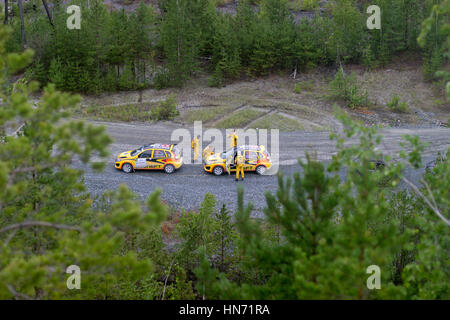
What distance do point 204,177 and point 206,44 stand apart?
22446mm

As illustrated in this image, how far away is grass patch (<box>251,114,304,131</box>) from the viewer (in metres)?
28.5

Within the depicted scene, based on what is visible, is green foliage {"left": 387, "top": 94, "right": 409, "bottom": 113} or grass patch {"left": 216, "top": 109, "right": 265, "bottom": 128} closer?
grass patch {"left": 216, "top": 109, "right": 265, "bottom": 128}

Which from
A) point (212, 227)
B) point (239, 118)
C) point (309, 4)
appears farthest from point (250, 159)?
point (309, 4)

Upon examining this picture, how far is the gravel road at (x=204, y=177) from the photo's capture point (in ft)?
59.8

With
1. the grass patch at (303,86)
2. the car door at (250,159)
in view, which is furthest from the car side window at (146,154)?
the grass patch at (303,86)

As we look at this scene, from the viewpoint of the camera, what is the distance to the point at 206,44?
39.3 meters

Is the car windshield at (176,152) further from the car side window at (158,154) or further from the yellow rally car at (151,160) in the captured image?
the car side window at (158,154)

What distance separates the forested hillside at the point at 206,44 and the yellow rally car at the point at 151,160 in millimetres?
15452

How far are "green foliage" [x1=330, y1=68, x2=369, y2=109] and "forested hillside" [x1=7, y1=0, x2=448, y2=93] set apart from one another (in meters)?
5.65

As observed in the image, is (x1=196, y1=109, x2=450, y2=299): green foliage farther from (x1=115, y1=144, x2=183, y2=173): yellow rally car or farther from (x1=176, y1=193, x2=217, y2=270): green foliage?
(x1=115, y1=144, x2=183, y2=173): yellow rally car

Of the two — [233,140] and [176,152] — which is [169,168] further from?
[233,140]

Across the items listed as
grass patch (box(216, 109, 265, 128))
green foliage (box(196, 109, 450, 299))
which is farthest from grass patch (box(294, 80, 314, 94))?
green foliage (box(196, 109, 450, 299))

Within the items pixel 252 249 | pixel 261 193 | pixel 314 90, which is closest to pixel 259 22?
pixel 314 90
